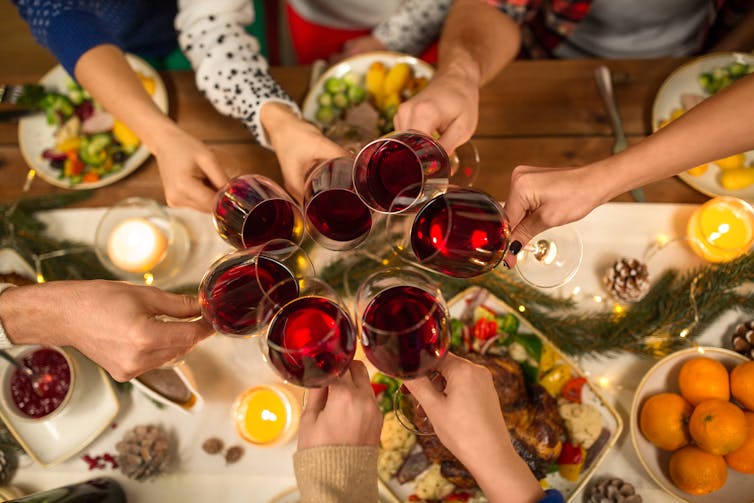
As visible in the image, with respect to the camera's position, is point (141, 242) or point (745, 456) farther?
point (141, 242)

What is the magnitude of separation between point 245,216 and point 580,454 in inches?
38.4

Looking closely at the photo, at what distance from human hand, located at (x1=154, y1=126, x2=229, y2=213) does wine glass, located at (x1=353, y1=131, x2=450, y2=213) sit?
393 millimetres

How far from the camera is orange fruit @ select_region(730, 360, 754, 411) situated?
1.18 meters

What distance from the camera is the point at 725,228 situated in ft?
4.31

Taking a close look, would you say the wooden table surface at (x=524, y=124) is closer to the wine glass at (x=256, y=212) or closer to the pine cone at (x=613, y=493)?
the wine glass at (x=256, y=212)

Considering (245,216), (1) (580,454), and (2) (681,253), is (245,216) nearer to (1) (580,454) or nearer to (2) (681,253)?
(1) (580,454)

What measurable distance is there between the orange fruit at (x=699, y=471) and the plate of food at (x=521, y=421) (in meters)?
0.15

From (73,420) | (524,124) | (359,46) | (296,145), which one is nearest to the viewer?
(296,145)

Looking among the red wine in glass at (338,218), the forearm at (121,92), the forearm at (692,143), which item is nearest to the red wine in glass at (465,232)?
the red wine in glass at (338,218)

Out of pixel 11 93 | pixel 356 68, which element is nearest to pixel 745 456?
pixel 356 68

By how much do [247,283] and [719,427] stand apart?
1086 mm

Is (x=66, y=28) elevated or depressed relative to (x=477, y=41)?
elevated

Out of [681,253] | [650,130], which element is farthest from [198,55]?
[681,253]

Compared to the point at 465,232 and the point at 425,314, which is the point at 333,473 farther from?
the point at 465,232
